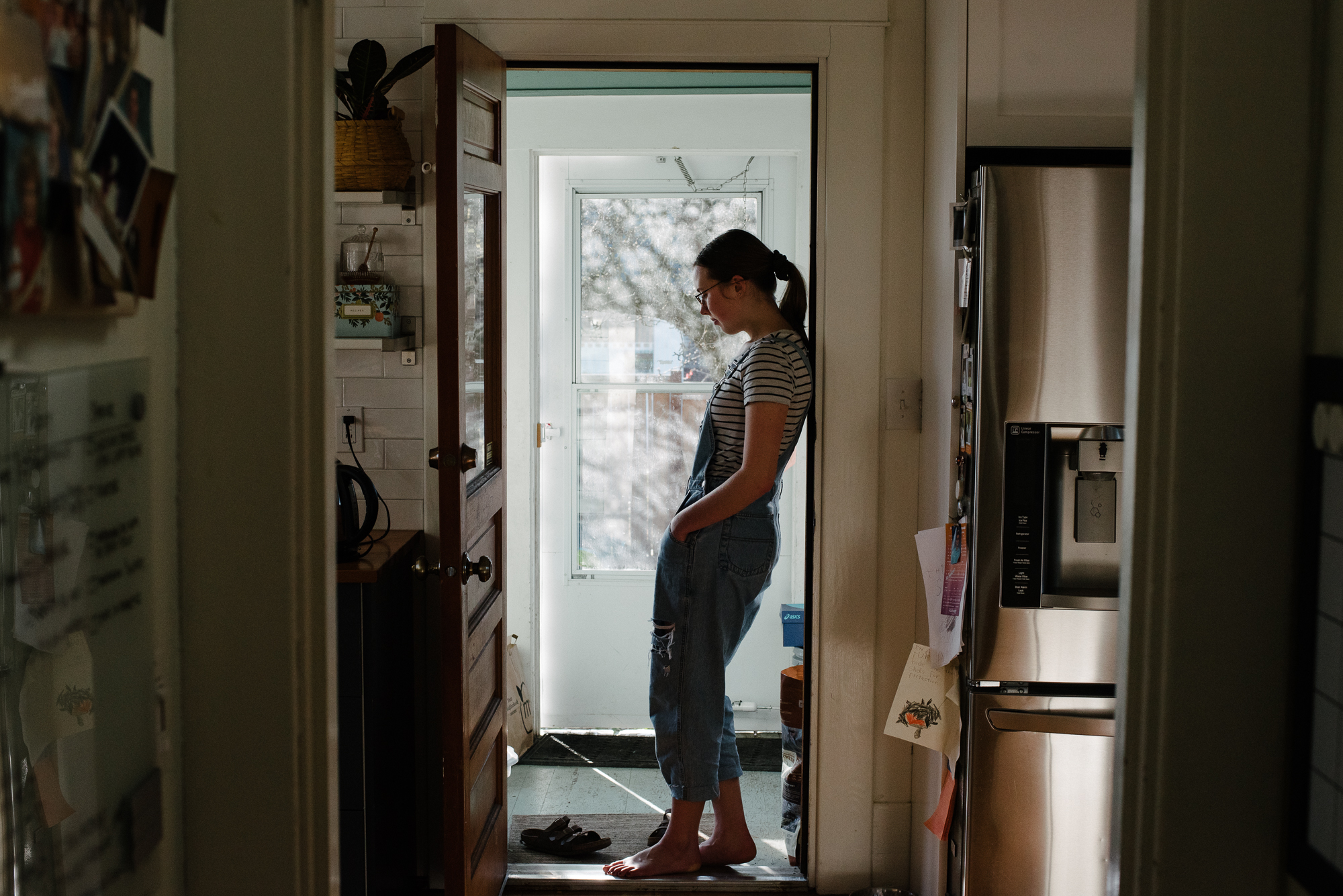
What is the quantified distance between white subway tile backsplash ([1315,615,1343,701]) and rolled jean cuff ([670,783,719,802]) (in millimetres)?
2054

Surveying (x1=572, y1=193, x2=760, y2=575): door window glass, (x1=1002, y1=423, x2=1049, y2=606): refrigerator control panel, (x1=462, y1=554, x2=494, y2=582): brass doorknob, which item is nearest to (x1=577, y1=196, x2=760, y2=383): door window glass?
(x1=572, y1=193, x2=760, y2=575): door window glass

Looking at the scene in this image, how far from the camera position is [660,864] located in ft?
9.04

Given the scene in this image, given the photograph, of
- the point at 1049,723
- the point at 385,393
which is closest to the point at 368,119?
the point at 385,393

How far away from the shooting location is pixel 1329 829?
2.52 feet

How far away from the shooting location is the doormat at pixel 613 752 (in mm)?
3703

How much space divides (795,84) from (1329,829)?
10.4 feet

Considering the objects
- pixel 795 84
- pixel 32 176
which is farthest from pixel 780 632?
pixel 32 176

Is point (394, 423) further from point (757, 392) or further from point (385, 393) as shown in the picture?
point (757, 392)

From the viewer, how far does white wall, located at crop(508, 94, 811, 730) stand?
144 inches

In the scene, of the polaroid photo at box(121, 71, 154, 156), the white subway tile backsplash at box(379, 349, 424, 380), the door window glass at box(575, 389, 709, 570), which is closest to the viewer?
the polaroid photo at box(121, 71, 154, 156)

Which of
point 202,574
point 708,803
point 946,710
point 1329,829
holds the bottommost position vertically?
point 708,803

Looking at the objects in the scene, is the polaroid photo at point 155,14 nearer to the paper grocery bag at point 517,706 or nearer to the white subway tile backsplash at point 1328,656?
the white subway tile backsplash at point 1328,656

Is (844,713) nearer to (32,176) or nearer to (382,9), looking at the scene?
(382,9)

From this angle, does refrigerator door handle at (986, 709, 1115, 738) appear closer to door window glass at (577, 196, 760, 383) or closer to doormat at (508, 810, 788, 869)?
doormat at (508, 810, 788, 869)
